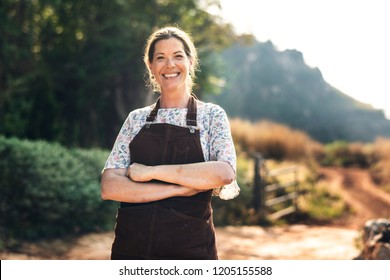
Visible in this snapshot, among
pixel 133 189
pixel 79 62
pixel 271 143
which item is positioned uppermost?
pixel 79 62

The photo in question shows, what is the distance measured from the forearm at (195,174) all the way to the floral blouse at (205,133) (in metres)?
0.05

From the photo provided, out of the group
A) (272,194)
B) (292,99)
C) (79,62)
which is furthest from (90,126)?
(292,99)

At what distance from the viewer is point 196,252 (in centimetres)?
220

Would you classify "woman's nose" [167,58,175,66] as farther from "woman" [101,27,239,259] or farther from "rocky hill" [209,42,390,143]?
"rocky hill" [209,42,390,143]

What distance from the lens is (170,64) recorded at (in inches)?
88.5

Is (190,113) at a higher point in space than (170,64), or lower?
lower

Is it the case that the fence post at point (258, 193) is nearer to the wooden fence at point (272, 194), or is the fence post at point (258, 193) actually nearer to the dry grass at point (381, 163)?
the wooden fence at point (272, 194)

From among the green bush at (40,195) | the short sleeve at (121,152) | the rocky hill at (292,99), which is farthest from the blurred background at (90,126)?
the rocky hill at (292,99)

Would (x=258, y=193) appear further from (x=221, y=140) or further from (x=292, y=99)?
(x=292, y=99)

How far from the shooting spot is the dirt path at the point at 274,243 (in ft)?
21.3

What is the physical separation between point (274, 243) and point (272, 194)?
11.8 feet

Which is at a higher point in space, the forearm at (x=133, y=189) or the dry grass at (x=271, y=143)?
the dry grass at (x=271, y=143)

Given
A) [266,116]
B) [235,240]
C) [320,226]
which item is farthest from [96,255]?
[266,116]

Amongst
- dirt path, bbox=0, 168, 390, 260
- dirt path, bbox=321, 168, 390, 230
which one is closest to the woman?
dirt path, bbox=0, 168, 390, 260
